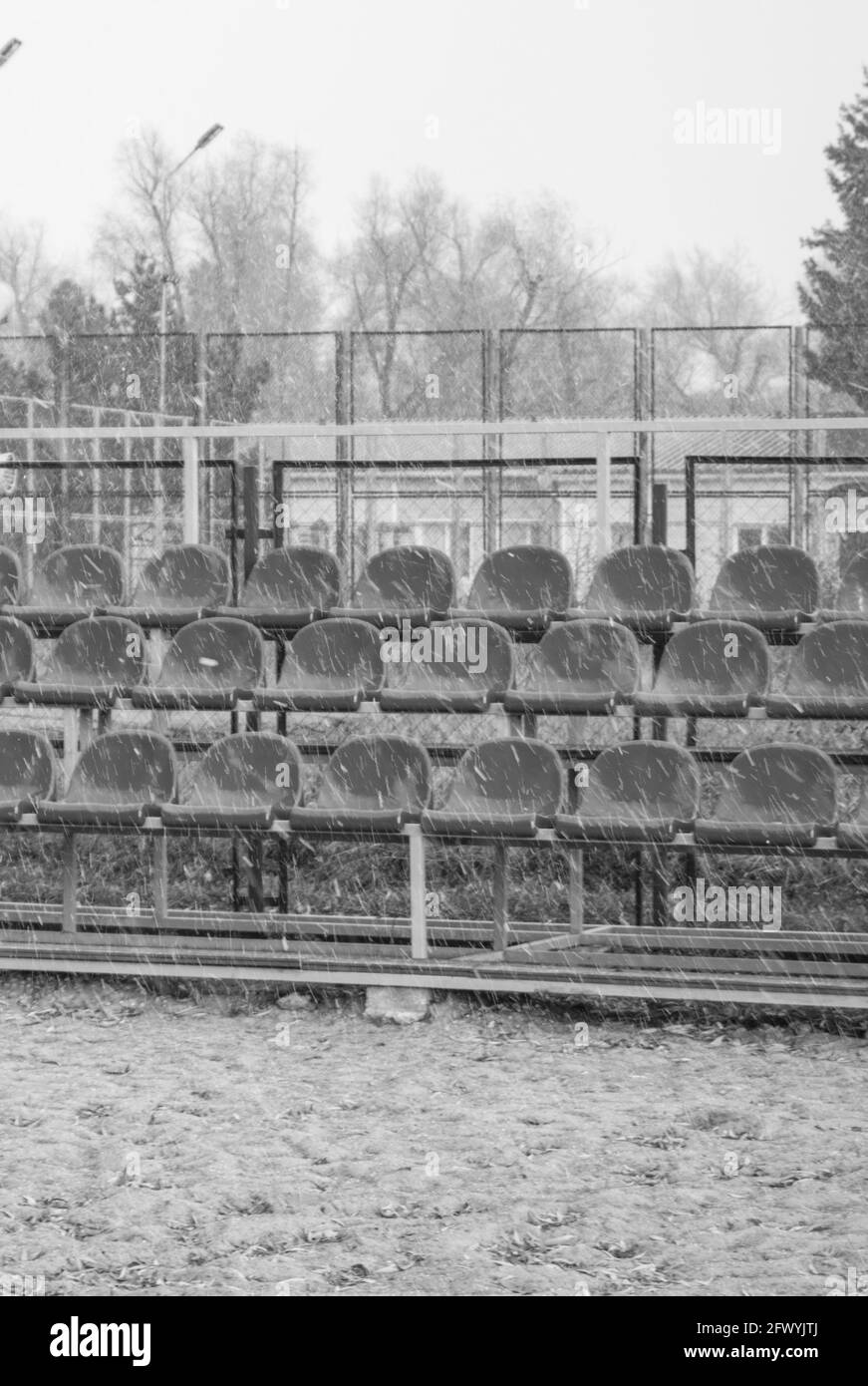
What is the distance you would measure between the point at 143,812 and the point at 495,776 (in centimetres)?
163

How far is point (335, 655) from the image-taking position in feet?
29.1

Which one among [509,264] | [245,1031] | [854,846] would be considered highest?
[509,264]

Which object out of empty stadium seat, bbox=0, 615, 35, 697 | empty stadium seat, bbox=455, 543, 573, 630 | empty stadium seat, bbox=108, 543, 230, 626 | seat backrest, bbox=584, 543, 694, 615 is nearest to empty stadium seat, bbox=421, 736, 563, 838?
seat backrest, bbox=584, 543, 694, 615

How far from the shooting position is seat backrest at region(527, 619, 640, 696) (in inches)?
330

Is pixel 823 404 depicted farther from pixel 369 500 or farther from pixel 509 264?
pixel 369 500

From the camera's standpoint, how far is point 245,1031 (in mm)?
7277

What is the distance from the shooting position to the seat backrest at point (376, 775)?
8.20 m

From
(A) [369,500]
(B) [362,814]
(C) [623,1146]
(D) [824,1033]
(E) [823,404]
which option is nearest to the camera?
(C) [623,1146]

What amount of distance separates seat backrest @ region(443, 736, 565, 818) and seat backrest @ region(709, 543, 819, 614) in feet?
4.75

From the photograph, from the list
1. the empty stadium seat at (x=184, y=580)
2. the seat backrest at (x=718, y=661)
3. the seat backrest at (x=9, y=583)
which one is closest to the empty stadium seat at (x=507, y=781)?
the seat backrest at (x=718, y=661)

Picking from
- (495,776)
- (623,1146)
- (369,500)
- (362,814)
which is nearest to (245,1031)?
(362,814)

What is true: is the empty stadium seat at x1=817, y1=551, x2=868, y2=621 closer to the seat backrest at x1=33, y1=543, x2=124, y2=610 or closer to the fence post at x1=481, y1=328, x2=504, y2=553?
the seat backrest at x1=33, y1=543, x2=124, y2=610

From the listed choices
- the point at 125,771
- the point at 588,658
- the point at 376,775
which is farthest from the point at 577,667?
the point at 125,771

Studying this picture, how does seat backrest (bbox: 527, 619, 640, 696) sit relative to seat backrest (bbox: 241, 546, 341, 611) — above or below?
below
